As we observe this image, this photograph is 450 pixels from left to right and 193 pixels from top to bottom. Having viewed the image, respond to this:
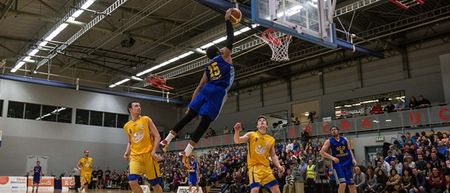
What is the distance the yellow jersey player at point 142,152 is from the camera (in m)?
7.23

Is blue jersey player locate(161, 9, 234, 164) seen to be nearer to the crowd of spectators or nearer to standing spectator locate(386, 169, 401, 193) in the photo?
the crowd of spectators

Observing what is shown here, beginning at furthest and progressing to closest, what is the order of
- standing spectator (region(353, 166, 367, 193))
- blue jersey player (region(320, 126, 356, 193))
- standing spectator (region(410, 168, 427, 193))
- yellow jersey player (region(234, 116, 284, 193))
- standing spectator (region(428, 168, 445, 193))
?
standing spectator (region(353, 166, 367, 193)), standing spectator (region(410, 168, 427, 193)), standing spectator (region(428, 168, 445, 193)), blue jersey player (region(320, 126, 356, 193)), yellow jersey player (region(234, 116, 284, 193))

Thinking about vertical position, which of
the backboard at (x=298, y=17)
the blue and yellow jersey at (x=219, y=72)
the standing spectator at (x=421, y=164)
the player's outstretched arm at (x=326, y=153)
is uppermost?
the backboard at (x=298, y=17)

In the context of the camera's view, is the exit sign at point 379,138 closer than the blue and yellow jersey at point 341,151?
No

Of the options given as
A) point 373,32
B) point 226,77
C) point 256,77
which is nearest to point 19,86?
point 256,77

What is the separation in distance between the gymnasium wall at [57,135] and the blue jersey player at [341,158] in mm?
30181

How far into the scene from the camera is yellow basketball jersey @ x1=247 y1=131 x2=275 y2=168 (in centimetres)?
826

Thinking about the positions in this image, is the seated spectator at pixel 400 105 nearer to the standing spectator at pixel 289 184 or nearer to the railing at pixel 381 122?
the railing at pixel 381 122

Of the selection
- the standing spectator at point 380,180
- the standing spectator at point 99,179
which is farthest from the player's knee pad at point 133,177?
the standing spectator at point 99,179

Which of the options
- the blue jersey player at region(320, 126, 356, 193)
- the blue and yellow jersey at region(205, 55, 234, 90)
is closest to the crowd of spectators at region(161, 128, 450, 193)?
the blue jersey player at region(320, 126, 356, 193)

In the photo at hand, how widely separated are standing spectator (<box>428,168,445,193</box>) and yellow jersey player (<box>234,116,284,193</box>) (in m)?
9.18

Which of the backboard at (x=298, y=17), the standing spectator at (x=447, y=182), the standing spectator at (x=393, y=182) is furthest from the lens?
the standing spectator at (x=393, y=182)

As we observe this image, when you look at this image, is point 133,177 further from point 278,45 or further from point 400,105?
point 400,105

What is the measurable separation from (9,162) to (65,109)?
6581mm
